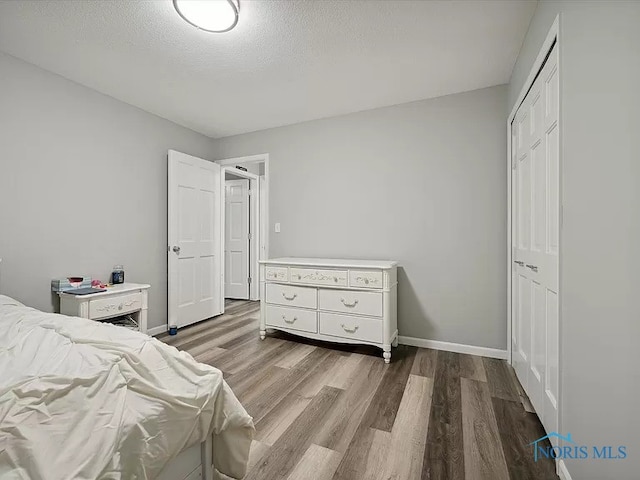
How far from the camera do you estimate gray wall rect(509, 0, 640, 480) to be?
983 mm

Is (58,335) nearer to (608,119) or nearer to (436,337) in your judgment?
(608,119)

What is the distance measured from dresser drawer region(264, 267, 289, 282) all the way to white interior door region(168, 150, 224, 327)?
1.08 meters

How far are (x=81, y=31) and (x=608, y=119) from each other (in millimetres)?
2899

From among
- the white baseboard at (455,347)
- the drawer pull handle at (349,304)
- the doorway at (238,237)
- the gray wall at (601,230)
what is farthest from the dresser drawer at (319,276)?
the doorway at (238,237)

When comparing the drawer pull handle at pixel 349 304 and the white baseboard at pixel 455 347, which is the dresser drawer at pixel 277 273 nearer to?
the drawer pull handle at pixel 349 304

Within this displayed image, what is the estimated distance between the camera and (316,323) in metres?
2.96

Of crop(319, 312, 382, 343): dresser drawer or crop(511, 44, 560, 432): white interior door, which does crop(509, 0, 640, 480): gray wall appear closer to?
crop(511, 44, 560, 432): white interior door

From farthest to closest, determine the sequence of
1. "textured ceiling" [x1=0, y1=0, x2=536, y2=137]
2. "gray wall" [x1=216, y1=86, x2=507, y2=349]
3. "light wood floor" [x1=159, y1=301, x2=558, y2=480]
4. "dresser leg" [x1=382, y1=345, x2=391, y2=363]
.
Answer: "gray wall" [x1=216, y1=86, x2=507, y2=349], "dresser leg" [x1=382, y1=345, x2=391, y2=363], "textured ceiling" [x1=0, y1=0, x2=536, y2=137], "light wood floor" [x1=159, y1=301, x2=558, y2=480]

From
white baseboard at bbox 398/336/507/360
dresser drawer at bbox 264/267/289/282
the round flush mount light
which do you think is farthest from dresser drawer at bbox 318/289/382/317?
the round flush mount light

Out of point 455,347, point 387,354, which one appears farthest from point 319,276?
point 455,347

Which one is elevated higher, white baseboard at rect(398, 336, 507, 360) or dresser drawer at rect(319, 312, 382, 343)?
dresser drawer at rect(319, 312, 382, 343)

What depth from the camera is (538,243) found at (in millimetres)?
1779

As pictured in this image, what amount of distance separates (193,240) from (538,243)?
3412 millimetres

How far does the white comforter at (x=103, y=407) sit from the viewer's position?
0.74m
